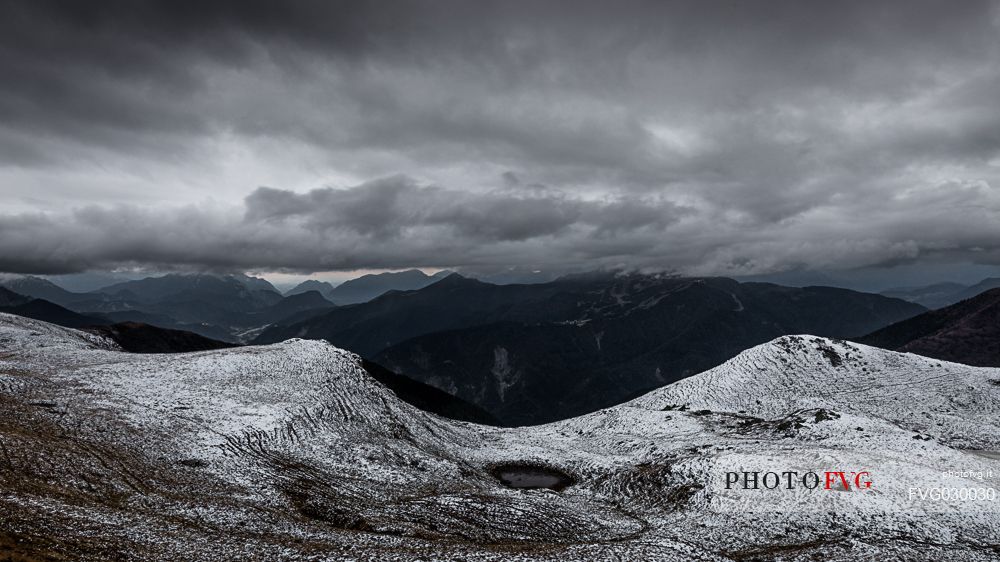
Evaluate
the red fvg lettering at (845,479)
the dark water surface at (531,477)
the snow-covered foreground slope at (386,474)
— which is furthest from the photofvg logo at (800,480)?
the dark water surface at (531,477)

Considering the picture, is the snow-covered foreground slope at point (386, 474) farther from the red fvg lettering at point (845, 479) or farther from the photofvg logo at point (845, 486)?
the red fvg lettering at point (845, 479)

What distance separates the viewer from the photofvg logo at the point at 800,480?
37406 mm

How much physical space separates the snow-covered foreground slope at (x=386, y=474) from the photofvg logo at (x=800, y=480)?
1.24 feet

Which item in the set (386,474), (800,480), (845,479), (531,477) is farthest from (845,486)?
(386,474)

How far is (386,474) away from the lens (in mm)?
42531

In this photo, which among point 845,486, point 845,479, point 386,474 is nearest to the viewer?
point 845,486

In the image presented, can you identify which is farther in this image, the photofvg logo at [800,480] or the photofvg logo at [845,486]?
the photofvg logo at [800,480]

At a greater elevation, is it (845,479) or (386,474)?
(845,479)

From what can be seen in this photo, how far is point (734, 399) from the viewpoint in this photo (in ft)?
283

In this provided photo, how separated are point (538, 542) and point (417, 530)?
8.30 meters

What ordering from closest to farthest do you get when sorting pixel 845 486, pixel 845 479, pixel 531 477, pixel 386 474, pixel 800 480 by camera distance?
pixel 845 486 < pixel 845 479 < pixel 800 480 < pixel 386 474 < pixel 531 477

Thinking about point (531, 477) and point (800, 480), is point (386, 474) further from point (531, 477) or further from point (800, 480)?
point (800, 480)

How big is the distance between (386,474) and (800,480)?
120ft

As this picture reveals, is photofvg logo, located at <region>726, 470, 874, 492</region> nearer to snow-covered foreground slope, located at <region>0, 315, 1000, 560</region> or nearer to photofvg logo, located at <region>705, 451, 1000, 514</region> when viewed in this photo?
photofvg logo, located at <region>705, 451, 1000, 514</region>
